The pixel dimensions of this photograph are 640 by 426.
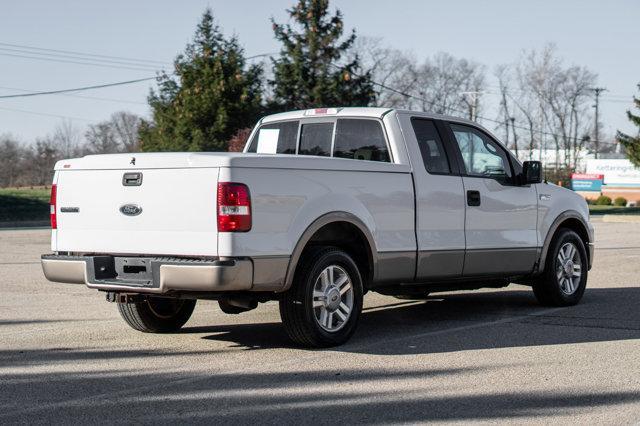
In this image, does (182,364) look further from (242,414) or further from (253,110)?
(253,110)

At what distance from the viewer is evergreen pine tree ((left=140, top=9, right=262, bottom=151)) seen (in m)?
38.3

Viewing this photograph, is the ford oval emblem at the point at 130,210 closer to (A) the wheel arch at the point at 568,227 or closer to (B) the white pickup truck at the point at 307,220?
(B) the white pickup truck at the point at 307,220

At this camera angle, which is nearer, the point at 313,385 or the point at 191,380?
the point at 313,385

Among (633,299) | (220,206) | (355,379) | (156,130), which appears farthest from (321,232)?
(156,130)

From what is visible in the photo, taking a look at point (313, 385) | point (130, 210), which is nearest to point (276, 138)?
point (130, 210)

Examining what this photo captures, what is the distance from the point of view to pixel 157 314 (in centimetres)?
871

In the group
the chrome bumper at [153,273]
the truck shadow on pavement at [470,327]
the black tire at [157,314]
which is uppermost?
the chrome bumper at [153,273]

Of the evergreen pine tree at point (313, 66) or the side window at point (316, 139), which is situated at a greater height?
the evergreen pine tree at point (313, 66)

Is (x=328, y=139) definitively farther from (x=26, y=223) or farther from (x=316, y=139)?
(x=26, y=223)

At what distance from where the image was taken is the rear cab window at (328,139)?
346 inches

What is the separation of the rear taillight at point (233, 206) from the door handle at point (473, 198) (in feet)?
9.29

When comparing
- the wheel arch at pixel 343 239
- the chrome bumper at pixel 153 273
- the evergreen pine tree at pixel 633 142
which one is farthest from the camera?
the evergreen pine tree at pixel 633 142

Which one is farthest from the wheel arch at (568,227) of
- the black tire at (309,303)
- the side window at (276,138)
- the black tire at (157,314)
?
the black tire at (157,314)

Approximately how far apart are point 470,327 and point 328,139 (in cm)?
222
